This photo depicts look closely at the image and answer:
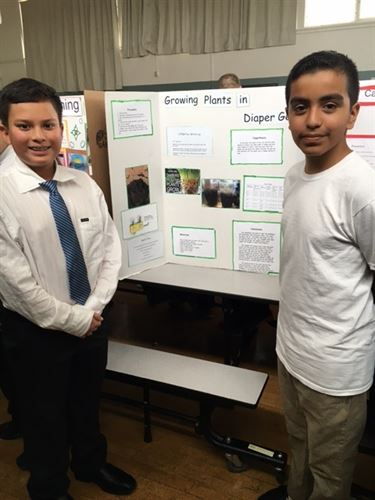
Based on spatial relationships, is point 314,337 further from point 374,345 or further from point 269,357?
point 269,357

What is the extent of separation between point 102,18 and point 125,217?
6.09 m

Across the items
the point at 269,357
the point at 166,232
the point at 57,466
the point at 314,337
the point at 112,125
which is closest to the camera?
the point at 314,337

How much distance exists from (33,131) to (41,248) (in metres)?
0.37

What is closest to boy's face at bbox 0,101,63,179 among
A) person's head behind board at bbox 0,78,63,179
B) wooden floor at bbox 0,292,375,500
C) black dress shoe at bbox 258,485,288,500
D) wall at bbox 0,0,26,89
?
person's head behind board at bbox 0,78,63,179

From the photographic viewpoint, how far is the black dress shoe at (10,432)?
2102 mm

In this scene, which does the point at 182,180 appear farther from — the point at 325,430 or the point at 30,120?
the point at 325,430

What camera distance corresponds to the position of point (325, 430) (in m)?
1.24

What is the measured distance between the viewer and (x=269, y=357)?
2.72m

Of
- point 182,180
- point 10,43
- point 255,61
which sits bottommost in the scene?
point 182,180

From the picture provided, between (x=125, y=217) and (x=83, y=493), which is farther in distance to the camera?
(x=125, y=217)

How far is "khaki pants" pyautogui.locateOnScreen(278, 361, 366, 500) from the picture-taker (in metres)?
1.22

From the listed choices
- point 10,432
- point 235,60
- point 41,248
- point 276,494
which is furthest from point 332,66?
point 235,60

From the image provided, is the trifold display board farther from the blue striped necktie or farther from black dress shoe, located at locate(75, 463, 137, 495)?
black dress shoe, located at locate(75, 463, 137, 495)

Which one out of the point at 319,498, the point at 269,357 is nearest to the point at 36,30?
the point at 269,357
